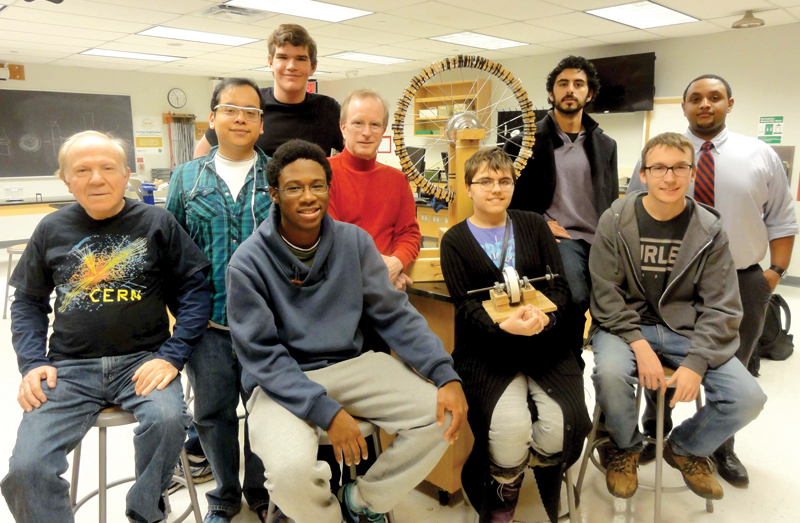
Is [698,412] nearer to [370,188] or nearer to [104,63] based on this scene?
[370,188]

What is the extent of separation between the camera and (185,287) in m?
1.67

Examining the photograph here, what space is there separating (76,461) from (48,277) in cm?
60

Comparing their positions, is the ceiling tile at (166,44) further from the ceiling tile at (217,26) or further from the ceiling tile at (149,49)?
the ceiling tile at (217,26)

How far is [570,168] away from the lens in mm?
2098

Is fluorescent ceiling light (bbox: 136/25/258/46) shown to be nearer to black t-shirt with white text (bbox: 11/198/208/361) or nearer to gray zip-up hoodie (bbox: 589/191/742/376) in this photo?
black t-shirt with white text (bbox: 11/198/208/361)

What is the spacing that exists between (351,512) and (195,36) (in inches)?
228

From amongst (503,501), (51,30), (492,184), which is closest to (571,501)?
(503,501)

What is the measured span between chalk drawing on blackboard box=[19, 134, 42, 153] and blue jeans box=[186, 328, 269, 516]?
7.72m

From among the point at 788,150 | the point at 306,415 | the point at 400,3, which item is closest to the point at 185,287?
the point at 306,415

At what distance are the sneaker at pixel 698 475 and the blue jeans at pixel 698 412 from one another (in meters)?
0.06

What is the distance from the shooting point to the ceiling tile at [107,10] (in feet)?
14.4

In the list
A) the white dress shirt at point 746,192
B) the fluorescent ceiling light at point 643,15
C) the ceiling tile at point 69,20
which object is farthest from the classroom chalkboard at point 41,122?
the white dress shirt at point 746,192

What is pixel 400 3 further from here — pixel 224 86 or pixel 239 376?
pixel 239 376

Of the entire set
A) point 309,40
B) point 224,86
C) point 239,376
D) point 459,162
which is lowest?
point 239,376
